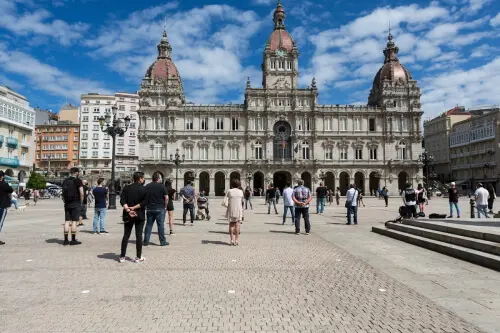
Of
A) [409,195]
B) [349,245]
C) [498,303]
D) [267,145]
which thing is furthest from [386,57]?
[498,303]

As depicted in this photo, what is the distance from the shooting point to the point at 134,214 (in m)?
7.47

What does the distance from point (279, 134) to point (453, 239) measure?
1923 inches

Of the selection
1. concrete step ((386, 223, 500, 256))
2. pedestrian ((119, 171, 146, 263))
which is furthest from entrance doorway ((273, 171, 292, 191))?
pedestrian ((119, 171, 146, 263))

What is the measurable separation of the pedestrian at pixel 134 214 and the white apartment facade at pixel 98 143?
70.5m

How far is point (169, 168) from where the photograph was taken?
5491 centimetres

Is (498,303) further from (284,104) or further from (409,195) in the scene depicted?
(284,104)

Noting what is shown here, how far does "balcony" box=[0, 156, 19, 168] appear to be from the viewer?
45.6 m

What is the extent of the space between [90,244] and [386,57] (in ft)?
212

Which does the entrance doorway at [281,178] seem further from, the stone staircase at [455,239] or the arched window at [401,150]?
the stone staircase at [455,239]

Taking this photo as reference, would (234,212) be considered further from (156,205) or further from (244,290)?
(244,290)

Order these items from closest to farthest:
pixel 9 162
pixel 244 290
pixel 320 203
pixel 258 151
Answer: pixel 244 290 → pixel 320 203 → pixel 9 162 → pixel 258 151

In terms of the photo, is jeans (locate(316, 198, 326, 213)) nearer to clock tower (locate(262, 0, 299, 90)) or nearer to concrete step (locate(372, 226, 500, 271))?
concrete step (locate(372, 226, 500, 271))

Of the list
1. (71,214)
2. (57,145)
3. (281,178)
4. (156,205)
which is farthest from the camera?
(57,145)

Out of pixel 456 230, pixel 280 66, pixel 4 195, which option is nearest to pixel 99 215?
pixel 4 195
